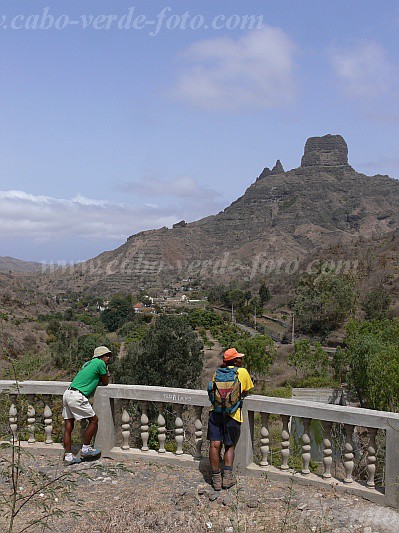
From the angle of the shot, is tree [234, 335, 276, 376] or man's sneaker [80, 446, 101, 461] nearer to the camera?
man's sneaker [80, 446, 101, 461]

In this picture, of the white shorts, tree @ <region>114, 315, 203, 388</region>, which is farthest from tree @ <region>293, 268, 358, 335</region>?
the white shorts

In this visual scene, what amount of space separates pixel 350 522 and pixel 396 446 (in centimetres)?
75

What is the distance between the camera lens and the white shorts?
5.58 metres

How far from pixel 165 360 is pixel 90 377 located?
1828 cm

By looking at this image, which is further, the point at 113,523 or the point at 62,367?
the point at 62,367

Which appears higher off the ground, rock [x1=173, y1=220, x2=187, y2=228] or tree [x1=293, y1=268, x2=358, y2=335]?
rock [x1=173, y1=220, x2=187, y2=228]

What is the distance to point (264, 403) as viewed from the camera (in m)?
5.32

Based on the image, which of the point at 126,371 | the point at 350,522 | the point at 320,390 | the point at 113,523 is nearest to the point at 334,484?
the point at 350,522

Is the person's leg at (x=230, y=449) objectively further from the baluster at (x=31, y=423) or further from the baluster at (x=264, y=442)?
the baluster at (x=31, y=423)

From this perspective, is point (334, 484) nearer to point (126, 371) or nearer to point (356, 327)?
point (126, 371)

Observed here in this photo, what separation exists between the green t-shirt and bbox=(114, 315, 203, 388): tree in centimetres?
1753

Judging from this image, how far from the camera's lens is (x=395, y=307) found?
57.2 meters

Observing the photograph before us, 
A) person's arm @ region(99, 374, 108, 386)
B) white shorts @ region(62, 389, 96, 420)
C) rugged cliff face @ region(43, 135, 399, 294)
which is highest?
rugged cliff face @ region(43, 135, 399, 294)

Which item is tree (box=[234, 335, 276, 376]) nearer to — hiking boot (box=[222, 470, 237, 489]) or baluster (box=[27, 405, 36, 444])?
baluster (box=[27, 405, 36, 444])
